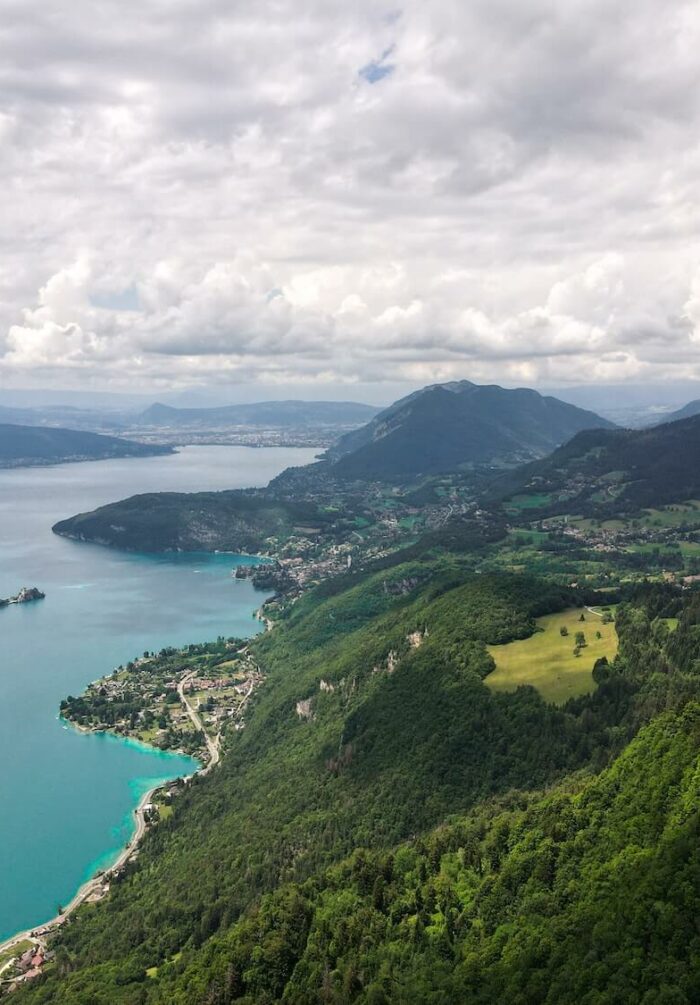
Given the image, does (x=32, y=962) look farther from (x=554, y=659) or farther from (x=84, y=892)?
(x=554, y=659)

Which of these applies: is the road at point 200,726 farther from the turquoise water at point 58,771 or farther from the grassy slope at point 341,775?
the turquoise water at point 58,771

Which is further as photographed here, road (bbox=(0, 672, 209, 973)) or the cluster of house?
road (bbox=(0, 672, 209, 973))

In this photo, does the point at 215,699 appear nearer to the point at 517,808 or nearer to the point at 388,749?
the point at 388,749

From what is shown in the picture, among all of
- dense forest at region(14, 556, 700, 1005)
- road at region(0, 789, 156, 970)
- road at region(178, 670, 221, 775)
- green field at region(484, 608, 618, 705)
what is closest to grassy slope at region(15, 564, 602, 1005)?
dense forest at region(14, 556, 700, 1005)

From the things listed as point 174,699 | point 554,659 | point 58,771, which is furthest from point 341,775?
point 174,699

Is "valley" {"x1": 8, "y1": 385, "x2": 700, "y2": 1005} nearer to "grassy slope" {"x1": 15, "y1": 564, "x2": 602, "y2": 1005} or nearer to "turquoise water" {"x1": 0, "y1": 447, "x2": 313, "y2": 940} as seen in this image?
"grassy slope" {"x1": 15, "y1": 564, "x2": 602, "y2": 1005}
